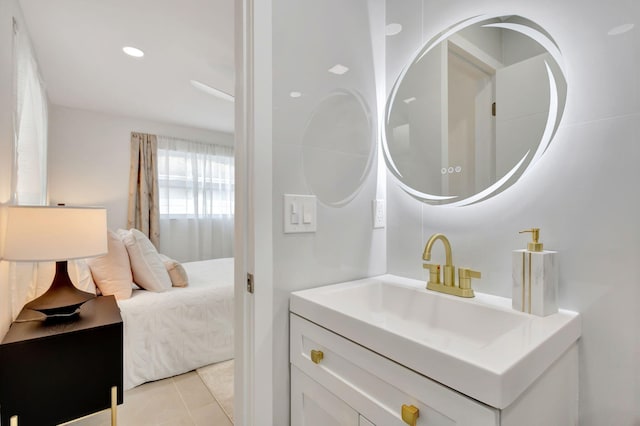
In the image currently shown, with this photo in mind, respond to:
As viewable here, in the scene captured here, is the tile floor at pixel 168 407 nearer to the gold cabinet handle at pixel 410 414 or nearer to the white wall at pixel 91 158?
the gold cabinet handle at pixel 410 414

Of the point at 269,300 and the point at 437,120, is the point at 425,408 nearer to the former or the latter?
the point at 269,300

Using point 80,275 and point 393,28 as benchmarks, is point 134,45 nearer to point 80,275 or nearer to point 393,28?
point 80,275

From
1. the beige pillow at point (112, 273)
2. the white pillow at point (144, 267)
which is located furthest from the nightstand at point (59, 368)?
the white pillow at point (144, 267)

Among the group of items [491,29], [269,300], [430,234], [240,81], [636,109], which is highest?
[491,29]

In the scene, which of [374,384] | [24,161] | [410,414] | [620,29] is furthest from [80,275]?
[620,29]

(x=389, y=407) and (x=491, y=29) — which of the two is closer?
(x=389, y=407)

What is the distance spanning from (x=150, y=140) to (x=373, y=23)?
13.4 ft

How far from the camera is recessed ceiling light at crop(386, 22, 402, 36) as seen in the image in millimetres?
1305

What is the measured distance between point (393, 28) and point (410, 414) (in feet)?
4.66

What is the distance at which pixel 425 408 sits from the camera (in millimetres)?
631

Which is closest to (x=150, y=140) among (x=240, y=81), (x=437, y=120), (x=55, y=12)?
(x=55, y=12)

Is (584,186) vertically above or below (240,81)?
below

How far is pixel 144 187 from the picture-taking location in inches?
169

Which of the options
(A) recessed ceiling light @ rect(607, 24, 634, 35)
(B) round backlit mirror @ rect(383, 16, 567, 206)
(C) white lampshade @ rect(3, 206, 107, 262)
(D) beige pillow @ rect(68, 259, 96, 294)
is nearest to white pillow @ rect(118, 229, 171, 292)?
(D) beige pillow @ rect(68, 259, 96, 294)
